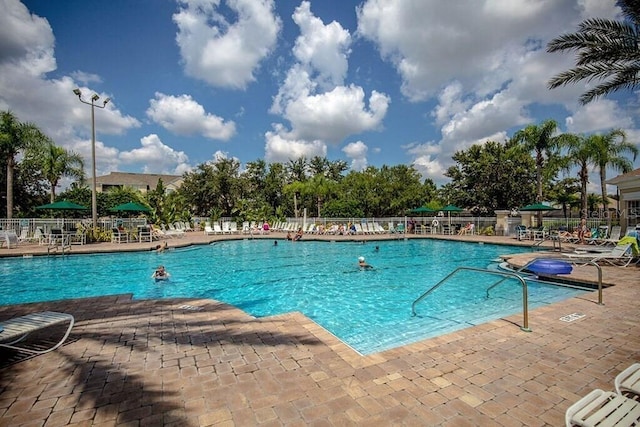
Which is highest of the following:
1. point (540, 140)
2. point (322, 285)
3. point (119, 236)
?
point (540, 140)

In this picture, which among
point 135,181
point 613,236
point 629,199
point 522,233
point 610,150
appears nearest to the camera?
point 613,236

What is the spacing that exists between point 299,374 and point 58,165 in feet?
104

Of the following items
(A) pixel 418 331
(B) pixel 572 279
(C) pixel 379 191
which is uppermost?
(C) pixel 379 191

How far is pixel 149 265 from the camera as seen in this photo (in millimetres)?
12594

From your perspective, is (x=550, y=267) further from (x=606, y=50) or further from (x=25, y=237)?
(x=25, y=237)

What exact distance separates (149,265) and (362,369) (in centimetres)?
1178

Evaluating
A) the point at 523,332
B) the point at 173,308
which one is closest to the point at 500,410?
the point at 523,332

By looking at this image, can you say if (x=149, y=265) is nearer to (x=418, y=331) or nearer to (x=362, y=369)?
(x=418, y=331)

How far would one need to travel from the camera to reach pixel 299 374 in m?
3.20

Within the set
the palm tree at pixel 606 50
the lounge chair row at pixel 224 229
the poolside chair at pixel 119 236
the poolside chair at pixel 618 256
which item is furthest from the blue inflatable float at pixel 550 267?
the lounge chair row at pixel 224 229

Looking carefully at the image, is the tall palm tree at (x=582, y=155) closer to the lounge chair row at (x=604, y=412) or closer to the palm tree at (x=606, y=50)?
the palm tree at (x=606, y=50)

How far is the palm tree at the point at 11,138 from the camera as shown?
20219 mm

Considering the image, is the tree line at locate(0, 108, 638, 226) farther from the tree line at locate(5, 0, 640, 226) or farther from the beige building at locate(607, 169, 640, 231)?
the beige building at locate(607, 169, 640, 231)

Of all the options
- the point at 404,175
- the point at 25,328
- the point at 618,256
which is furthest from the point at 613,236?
the point at 404,175
